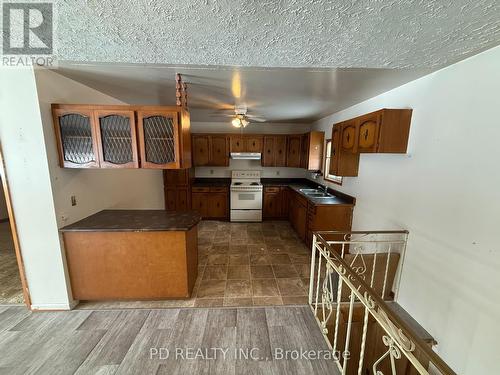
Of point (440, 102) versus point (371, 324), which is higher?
point (440, 102)

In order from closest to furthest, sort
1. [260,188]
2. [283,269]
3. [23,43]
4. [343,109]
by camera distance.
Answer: [23,43] < [283,269] < [343,109] < [260,188]

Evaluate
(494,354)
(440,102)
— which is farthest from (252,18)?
(494,354)

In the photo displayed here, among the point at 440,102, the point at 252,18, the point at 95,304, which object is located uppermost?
the point at 252,18

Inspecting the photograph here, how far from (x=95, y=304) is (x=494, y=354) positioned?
3608 millimetres

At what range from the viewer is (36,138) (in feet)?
6.18

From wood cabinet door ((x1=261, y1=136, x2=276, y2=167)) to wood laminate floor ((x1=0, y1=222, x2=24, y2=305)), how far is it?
15.3ft

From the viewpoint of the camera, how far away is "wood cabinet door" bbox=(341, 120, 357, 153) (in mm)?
2631

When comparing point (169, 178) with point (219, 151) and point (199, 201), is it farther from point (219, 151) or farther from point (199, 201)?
point (219, 151)

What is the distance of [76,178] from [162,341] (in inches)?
77.7

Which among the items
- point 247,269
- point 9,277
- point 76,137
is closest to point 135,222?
point 76,137

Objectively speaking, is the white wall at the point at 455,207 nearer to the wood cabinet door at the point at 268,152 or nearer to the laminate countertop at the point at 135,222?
the laminate countertop at the point at 135,222

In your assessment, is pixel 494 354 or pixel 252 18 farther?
pixel 494 354

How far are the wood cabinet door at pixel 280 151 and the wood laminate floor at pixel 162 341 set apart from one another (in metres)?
3.64

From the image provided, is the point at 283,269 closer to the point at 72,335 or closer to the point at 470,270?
the point at 470,270
